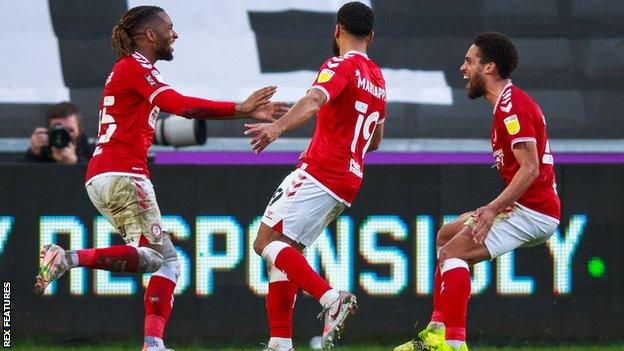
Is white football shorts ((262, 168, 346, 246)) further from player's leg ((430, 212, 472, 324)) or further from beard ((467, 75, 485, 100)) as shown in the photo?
beard ((467, 75, 485, 100))

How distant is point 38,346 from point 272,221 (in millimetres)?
2469

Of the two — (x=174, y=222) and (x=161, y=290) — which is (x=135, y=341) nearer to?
(x=174, y=222)

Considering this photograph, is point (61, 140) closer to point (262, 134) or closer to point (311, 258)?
point (311, 258)

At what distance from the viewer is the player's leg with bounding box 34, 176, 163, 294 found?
350 inches

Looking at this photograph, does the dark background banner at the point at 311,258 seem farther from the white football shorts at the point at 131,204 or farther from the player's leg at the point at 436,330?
the white football shorts at the point at 131,204

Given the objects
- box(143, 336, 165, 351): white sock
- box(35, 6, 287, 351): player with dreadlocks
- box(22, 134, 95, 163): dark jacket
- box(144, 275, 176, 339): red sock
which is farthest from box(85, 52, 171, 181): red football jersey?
box(22, 134, 95, 163): dark jacket

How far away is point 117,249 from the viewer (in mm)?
8961

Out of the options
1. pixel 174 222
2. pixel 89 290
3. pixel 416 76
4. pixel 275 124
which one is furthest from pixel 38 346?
pixel 416 76

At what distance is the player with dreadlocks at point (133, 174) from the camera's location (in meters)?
8.91

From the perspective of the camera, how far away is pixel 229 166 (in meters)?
10.9

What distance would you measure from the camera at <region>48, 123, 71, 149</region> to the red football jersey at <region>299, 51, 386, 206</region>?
8.97 feet

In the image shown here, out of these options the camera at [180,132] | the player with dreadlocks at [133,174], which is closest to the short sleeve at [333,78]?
the player with dreadlocks at [133,174]

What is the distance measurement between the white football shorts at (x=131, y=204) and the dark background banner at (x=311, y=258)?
5.35 feet

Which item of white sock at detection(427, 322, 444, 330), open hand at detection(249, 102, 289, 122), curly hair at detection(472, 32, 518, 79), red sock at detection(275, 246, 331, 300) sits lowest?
white sock at detection(427, 322, 444, 330)
